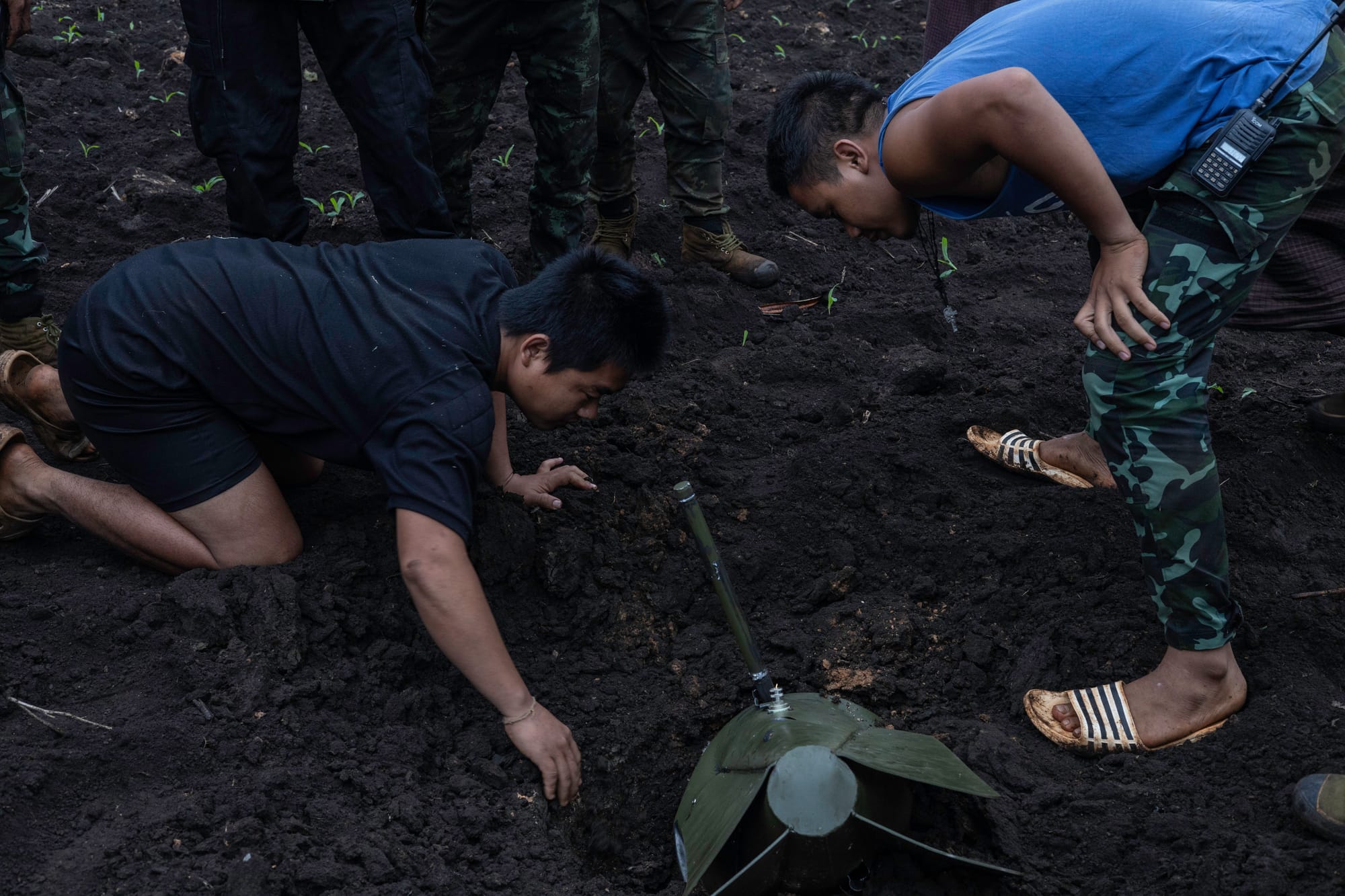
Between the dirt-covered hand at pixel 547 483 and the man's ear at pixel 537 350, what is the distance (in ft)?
1.75

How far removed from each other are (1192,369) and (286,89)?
247 centimetres

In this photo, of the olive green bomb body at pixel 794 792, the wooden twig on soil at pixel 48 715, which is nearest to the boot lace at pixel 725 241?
the olive green bomb body at pixel 794 792

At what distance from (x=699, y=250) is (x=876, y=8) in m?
3.36

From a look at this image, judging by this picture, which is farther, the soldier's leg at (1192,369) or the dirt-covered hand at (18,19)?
the dirt-covered hand at (18,19)

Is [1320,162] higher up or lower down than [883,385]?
higher up

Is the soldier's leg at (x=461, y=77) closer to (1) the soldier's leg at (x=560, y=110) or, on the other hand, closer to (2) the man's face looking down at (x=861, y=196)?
(1) the soldier's leg at (x=560, y=110)

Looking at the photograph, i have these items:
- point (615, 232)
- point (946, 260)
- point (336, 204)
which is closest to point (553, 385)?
point (615, 232)

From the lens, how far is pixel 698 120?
4.09m

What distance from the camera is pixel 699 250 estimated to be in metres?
4.27

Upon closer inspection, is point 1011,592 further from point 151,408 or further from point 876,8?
point 876,8

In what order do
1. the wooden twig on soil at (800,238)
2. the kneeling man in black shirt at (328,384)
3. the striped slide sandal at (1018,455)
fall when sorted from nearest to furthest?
1. the kneeling man in black shirt at (328,384)
2. the striped slide sandal at (1018,455)
3. the wooden twig on soil at (800,238)

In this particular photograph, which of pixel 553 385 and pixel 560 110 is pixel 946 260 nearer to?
pixel 560 110

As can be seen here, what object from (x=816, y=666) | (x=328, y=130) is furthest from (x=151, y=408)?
(x=328, y=130)

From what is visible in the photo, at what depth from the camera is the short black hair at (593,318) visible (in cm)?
231
